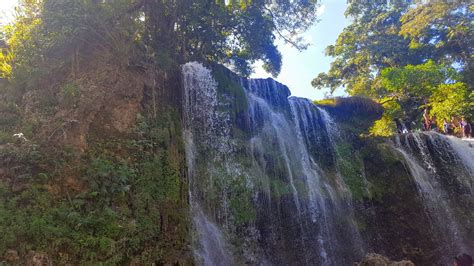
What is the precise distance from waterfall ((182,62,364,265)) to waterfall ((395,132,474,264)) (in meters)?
3.02

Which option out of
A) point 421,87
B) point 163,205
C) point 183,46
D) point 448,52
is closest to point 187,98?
point 183,46

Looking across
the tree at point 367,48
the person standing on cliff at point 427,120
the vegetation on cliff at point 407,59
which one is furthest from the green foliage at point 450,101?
the tree at point 367,48

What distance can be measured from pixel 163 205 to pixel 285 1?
41.5ft

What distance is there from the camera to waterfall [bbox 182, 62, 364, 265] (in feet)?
35.6

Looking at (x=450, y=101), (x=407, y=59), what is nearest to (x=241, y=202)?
(x=450, y=101)

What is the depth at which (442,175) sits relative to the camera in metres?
14.8

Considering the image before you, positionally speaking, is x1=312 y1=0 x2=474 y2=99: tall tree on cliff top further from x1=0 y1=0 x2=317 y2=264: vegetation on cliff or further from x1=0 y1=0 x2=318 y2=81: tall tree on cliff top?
x1=0 y1=0 x2=317 y2=264: vegetation on cliff

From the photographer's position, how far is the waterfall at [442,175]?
1325cm

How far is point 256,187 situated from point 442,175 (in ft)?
26.1

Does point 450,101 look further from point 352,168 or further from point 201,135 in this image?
point 201,135

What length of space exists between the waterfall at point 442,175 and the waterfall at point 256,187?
9.91 ft

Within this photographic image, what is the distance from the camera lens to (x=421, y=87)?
701 inches

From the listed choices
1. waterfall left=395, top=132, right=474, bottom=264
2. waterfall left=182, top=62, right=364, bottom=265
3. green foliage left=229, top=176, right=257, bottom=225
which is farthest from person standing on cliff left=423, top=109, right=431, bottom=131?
green foliage left=229, top=176, right=257, bottom=225

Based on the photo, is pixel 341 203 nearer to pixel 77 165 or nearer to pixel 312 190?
pixel 312 190
